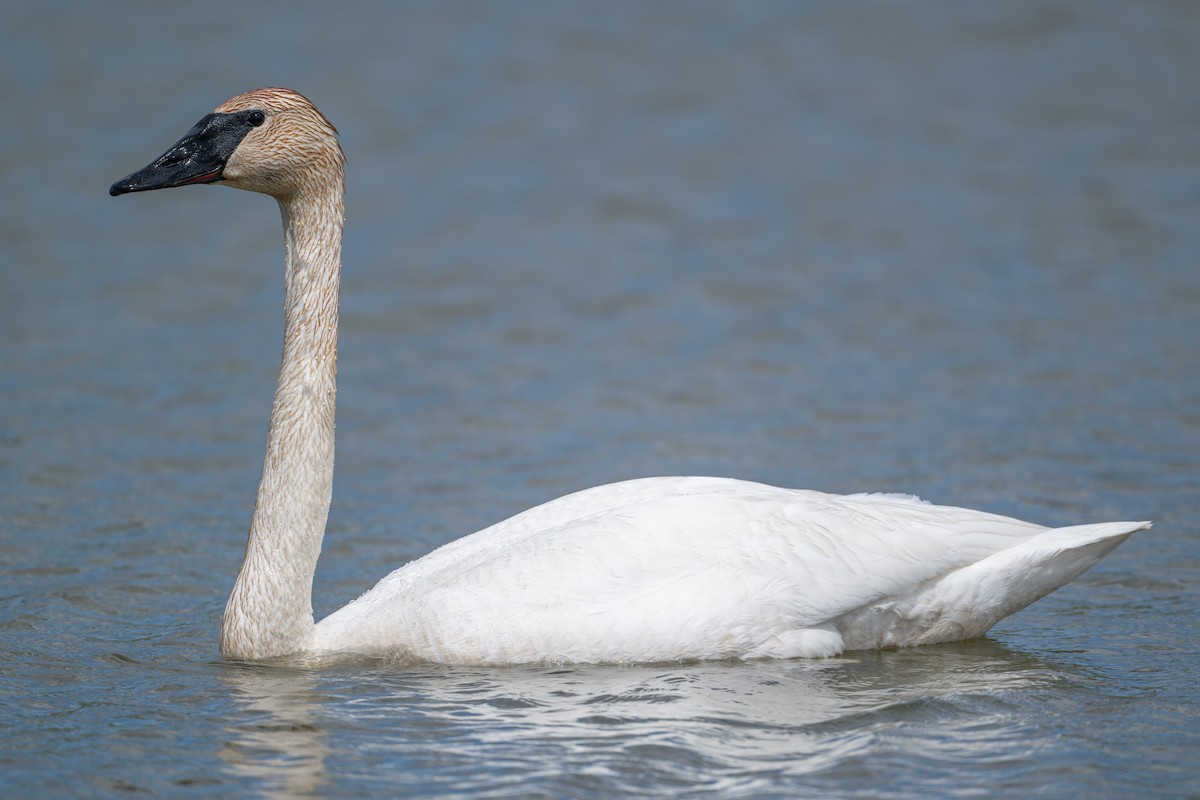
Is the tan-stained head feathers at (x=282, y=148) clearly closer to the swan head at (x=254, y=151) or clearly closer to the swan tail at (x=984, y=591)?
the swan head at (x=254, y=151)

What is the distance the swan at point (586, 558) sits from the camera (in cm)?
692

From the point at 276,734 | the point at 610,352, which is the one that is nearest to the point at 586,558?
the point at 276,734

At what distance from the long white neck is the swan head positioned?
0.12 metres

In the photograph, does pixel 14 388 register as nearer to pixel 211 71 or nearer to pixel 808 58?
pixel 211 71

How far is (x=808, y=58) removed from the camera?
2198 cm

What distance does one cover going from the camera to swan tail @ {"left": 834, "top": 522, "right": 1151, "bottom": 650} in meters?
7.00

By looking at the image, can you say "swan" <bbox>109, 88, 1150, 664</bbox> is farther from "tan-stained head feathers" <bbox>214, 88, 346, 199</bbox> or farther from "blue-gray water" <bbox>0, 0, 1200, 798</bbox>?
"blue-gray water" <bbox>0, 0, 1200, 798</bbox>

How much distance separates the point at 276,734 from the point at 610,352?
8083mm

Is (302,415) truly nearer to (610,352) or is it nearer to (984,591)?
(984,591)

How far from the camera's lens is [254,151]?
7270mm

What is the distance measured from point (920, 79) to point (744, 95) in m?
2.34

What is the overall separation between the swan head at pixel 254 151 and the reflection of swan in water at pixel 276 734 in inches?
86.6

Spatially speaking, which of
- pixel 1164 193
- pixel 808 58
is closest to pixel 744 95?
pixel 808 58

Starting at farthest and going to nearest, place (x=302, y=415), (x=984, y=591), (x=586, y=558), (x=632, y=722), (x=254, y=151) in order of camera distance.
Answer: (x=302, y=415) → (x=254, y=151) → (x=984, y=591) → (x=586, y=558) → (x=632, y=722)
